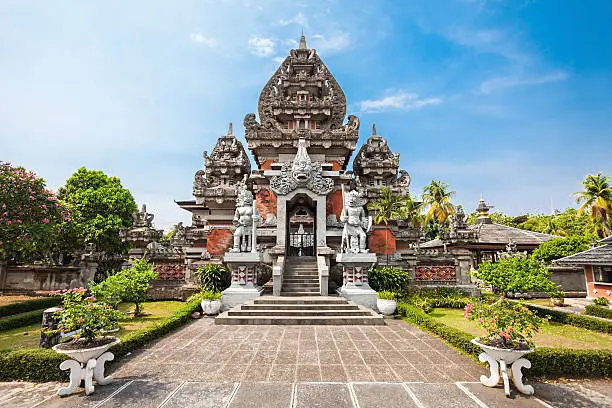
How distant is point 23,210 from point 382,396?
14.1m

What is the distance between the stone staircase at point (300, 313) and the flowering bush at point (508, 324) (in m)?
4.87

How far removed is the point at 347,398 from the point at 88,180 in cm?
3010

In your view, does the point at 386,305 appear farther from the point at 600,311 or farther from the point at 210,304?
the point at 600,311

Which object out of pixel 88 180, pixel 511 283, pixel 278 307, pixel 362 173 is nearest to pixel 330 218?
pixel 362 173

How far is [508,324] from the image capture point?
4770 millimetres

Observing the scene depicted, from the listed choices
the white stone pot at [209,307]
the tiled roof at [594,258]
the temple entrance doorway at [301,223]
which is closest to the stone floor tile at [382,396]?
the white stone pot at [209,307]

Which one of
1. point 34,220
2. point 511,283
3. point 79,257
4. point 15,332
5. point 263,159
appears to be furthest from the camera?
point 79,257

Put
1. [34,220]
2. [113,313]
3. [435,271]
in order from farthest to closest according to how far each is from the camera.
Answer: [435,271] < [34,220] < [113,313]

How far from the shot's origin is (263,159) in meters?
18.4

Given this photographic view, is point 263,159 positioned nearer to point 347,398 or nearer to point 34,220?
point 34,220

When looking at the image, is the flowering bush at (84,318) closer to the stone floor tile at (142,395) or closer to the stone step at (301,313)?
the stone floor tile at (142,395)

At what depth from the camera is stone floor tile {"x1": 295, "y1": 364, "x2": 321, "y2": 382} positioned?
521 centimetres

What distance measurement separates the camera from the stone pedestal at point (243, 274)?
481 inches

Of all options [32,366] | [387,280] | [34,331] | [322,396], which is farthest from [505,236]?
[34,331]
